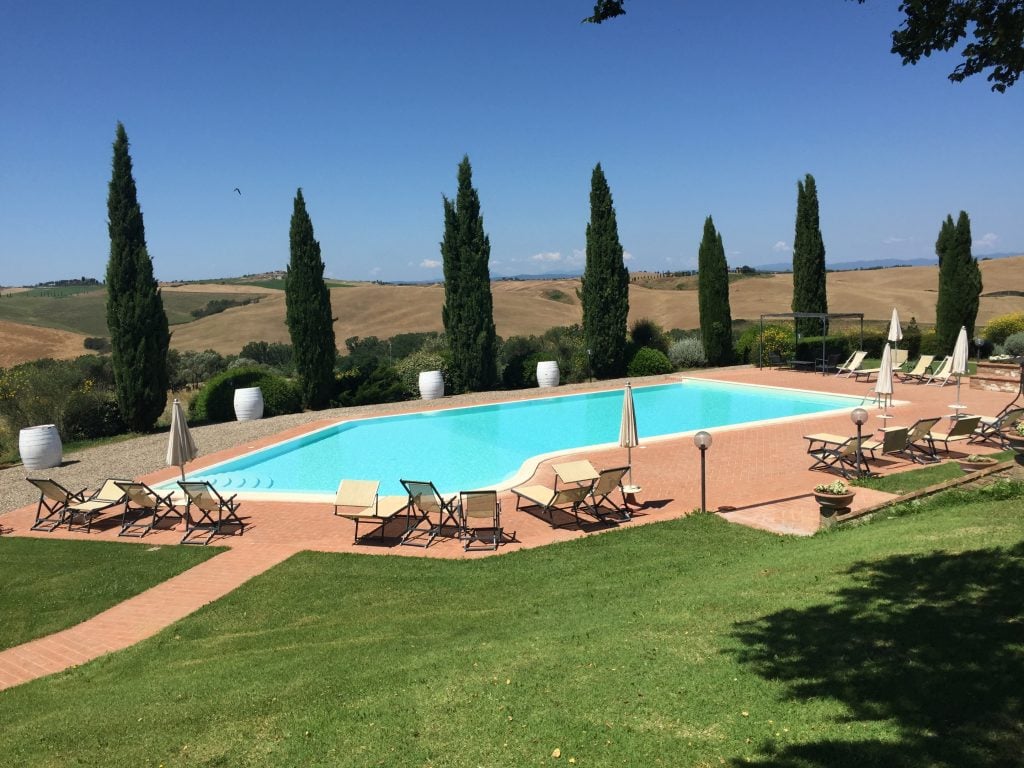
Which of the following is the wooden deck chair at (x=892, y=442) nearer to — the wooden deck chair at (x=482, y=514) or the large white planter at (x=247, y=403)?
the wooden deck chair at (x=482, y=514)

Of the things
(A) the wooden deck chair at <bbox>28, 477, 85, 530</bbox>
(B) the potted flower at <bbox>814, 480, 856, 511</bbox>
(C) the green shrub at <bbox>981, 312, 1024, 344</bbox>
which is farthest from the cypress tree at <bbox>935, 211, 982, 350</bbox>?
(A) the wooden deck chair at <bbox>28, 477, 85, 530</bbox>

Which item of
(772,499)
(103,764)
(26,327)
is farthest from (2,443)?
(26,327)

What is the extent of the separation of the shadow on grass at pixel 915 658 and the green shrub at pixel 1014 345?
2278 cm

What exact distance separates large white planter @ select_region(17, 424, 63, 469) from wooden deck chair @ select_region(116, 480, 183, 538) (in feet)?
18.3

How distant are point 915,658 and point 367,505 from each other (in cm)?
752

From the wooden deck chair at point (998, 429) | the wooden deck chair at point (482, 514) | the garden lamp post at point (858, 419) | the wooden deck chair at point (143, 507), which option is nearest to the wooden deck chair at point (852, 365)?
the wooden deck chair at point (998, 429)

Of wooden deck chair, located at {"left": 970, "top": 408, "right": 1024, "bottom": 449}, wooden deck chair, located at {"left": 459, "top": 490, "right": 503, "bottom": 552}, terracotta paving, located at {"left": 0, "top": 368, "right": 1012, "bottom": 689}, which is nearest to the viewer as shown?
terracotta paving, located at {"left": 0, "top": 368, "right": 1012, "bottom": 689}

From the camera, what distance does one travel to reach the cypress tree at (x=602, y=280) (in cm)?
2692

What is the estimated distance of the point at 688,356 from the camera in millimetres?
28938

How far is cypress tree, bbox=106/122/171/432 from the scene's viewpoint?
18750mm

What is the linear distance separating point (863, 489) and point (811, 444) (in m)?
3.11

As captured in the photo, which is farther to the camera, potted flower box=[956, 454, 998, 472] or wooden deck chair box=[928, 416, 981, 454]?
wooden deck chair box=[928, 416, 981, 454]

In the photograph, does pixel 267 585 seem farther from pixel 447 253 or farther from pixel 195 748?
pixel 447 253

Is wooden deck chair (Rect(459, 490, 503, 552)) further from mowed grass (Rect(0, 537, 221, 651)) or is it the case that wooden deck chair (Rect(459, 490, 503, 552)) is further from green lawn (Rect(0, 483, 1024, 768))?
mowed grass (Rect(0, 537, 221, 651))
